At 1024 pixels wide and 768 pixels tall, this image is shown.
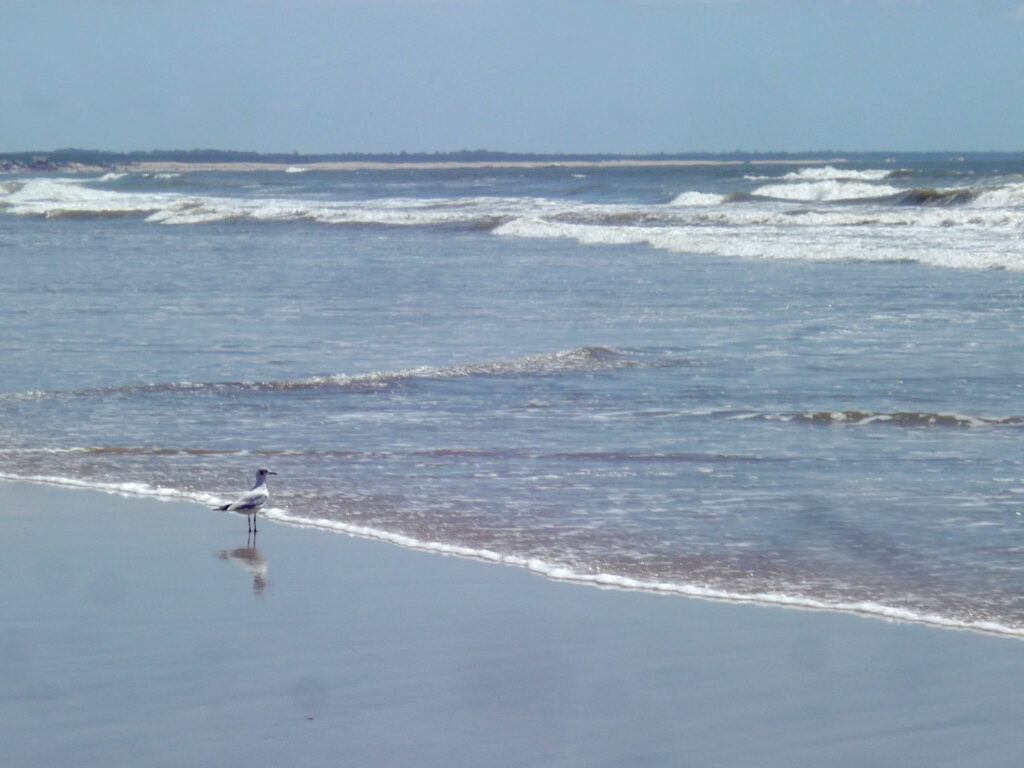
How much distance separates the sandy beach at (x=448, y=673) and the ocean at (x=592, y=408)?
491 mm

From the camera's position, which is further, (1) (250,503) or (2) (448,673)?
(1) (250,503)

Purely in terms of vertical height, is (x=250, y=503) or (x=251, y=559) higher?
(x=250, y=503)

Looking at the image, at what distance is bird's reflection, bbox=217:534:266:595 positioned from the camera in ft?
20.1

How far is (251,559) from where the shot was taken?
647cm

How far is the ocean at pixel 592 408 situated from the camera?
6.56 m

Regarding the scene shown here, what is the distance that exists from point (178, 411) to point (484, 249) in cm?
1930

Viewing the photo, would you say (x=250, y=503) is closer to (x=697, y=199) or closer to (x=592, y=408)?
(x=592, y=408)

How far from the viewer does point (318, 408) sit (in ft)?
34.3

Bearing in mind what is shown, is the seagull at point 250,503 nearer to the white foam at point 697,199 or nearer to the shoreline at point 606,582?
the shoreline at point 606,582

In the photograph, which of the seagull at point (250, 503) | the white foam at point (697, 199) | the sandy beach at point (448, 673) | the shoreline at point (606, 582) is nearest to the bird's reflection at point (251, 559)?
the sandy beach at point (448, 673)

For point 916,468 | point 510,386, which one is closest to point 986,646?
point 916,468

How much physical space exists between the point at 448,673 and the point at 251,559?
1910 mm

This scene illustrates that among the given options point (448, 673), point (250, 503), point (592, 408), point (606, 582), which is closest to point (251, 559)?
point (250, 503)

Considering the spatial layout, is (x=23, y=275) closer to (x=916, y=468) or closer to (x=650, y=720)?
(x=916, y=468)
